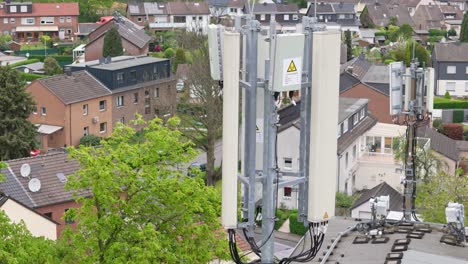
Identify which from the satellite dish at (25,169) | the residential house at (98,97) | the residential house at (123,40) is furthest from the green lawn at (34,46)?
the satellite dish at (25,169)

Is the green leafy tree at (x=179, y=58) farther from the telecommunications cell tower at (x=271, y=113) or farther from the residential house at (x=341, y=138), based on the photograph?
the telecommunications cell tower at (x=271, y=113)

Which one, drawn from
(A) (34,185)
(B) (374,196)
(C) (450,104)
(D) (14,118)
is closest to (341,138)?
(B) (374,196)

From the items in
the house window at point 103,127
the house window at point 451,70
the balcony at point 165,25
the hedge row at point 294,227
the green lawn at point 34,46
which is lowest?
the hedge row at point 294,227

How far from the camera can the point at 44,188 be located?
24.9m

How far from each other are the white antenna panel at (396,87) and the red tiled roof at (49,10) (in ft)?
216

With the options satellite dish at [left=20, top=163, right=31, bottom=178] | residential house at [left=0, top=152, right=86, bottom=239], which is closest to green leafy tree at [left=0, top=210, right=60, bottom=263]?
residential house at [left=0, top=152, right=86, bottom=239]

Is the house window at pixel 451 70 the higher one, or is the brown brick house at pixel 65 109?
the house window at pixel 451 70

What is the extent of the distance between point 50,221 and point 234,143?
55.2ft

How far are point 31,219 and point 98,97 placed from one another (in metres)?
19.2

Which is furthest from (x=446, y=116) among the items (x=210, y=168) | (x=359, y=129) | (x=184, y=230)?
(x=184, y=230)

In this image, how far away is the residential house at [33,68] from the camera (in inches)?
2288

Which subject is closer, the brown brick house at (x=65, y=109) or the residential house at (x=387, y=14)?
the brown brick house at (x=65, y=109)

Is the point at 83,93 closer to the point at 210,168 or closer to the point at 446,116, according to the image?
the point at 210,168

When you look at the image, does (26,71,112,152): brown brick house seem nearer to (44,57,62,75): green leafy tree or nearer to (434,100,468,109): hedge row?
(44,57,62,75): green leafy tree
